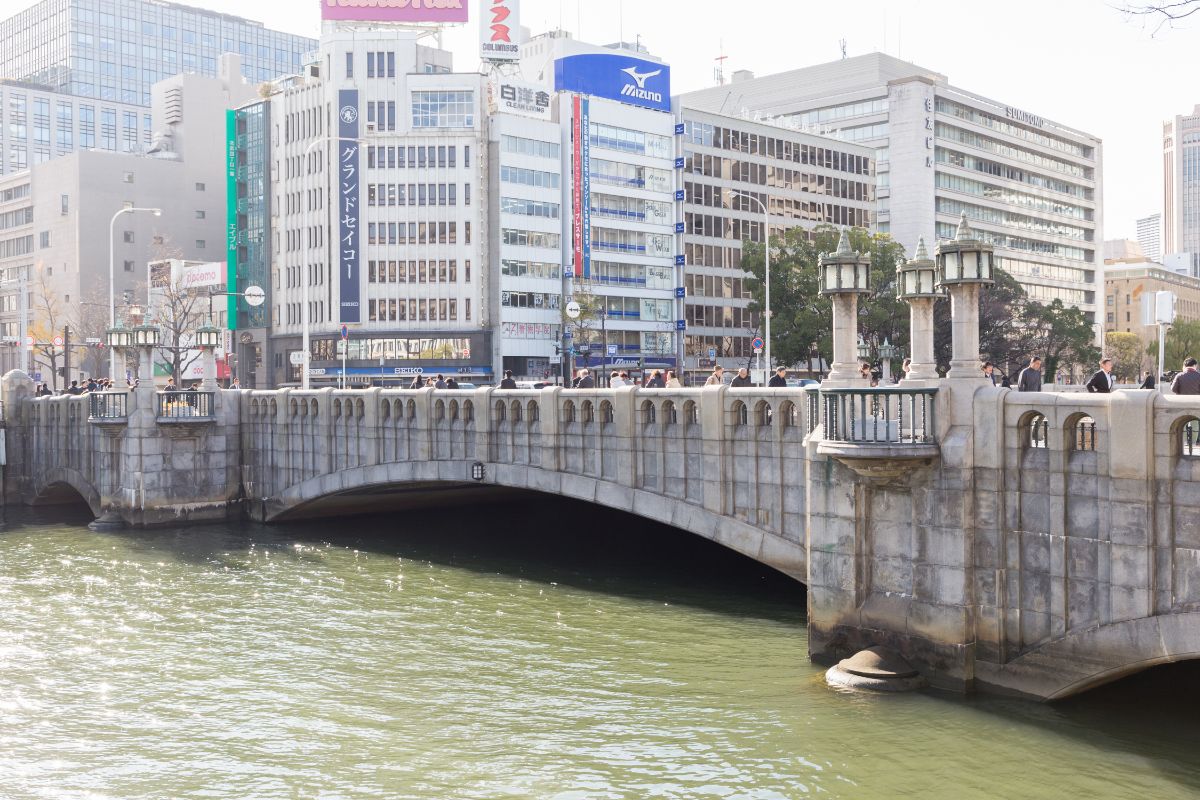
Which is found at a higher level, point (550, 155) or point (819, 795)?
point (550, 155)

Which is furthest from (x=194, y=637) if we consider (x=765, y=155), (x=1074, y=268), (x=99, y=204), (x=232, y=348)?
(x=1074, y=268)

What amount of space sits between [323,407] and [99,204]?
8761 cm

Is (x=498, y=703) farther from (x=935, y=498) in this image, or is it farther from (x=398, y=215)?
(x=398, y=215)

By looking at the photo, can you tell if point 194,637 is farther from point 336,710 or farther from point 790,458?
point 790,458

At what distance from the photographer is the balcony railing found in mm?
42156

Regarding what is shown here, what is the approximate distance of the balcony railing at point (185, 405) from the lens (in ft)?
138

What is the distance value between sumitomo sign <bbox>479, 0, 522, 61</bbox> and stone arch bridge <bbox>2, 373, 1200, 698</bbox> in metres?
67.2

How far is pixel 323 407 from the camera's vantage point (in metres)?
38.8

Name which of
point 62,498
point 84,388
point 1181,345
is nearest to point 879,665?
point 62,498

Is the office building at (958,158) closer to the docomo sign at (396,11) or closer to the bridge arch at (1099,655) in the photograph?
the docomo sign at (396,11)

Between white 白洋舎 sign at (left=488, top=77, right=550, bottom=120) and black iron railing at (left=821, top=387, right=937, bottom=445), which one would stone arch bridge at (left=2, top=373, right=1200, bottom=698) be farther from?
white 白洋舎 sign at (left=488, top=77, right=550, bottom=120)

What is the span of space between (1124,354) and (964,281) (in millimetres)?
130125

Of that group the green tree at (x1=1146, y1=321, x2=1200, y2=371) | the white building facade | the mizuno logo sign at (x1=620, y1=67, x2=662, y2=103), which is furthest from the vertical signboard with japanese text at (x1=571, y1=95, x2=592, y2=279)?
the green tree at (x1=1146, y1=321, x2=1200, y2=371)

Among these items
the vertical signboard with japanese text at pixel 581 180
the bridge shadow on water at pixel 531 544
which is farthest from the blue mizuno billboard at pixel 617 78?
the bridge shadow on water at pixel 531 544
